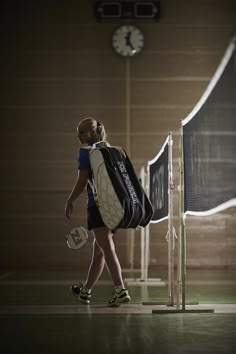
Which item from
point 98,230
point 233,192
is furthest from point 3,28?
point 233,192

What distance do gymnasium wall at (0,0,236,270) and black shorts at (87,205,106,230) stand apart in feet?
19.8

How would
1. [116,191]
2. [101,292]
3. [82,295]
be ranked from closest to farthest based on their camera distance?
1. [116,191]
2. [82,295]
3. [101,292]

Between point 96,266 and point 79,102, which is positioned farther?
point 79,102

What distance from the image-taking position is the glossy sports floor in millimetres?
3062

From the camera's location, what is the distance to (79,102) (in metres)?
11.0

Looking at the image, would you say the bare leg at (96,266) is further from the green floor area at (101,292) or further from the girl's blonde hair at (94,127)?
the girl's blonde hair at (94,127)

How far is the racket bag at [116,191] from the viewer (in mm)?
4398

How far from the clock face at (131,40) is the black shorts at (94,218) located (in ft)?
22.1

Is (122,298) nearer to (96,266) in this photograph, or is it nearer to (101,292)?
(96,266)

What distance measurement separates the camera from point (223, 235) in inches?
421

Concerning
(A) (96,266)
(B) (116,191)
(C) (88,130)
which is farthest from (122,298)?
(C) (88,130)

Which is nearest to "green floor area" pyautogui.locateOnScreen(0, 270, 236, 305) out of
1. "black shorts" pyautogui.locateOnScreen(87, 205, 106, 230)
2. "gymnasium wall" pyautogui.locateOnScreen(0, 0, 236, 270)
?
"black shorts" pyautogui.locateOnScreen(87, 205, 106, 230)

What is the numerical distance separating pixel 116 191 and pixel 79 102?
672 cm

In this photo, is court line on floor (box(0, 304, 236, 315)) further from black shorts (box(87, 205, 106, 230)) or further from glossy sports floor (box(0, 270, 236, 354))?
black shorts (box(87, 205, 106, 230))
